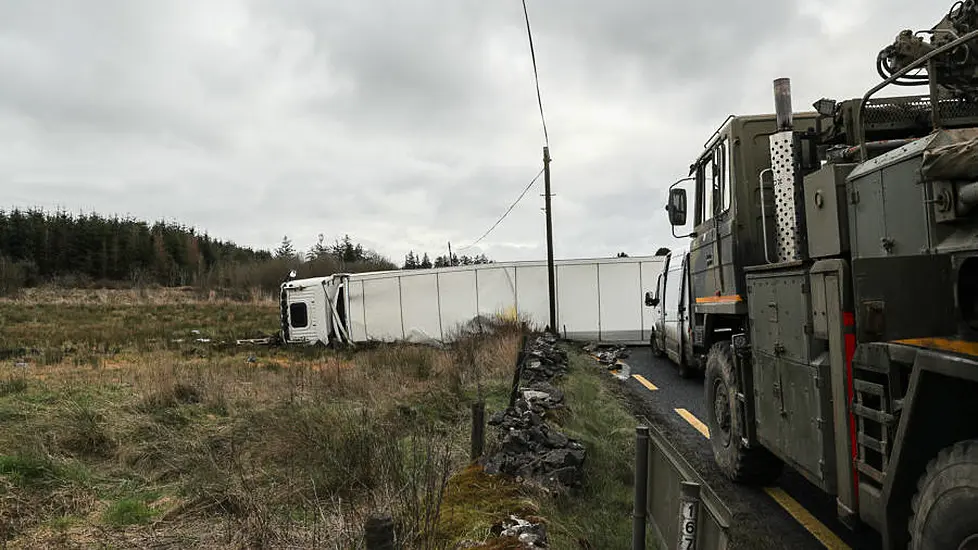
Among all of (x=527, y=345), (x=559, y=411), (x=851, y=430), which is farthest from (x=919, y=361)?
(x=527, y=345)

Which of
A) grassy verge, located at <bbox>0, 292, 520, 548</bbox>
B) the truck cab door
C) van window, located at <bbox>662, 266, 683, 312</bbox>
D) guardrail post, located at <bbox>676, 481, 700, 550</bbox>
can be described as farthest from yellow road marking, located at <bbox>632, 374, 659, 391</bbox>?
guardrail post, located at <bbox>676, 481, 700, 550</bbox>

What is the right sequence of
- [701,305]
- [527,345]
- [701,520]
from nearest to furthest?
[701,520]
[701,305]
[527,345]

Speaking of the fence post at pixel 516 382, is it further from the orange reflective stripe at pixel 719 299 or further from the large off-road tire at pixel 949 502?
the large off-road tire at pixel 949 502

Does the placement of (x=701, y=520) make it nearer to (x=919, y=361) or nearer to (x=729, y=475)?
(x=919, y=361)

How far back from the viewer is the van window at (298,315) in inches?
933

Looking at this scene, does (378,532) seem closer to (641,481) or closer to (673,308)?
(641,481)

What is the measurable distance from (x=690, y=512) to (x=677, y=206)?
4.65m

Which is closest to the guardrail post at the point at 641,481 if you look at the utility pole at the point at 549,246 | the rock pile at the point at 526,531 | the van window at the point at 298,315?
the rock pile at the point at 526,531

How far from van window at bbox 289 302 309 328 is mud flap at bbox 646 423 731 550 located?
22.0 m

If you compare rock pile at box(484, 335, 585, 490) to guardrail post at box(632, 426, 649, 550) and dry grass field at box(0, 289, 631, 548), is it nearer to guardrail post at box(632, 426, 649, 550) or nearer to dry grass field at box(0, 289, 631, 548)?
dry grass field at box(0, 289, 631, 548)

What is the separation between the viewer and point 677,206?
638 cm

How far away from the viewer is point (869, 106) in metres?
4.36

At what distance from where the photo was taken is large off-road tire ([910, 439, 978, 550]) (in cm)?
227

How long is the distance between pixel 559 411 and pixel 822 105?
4317mm
